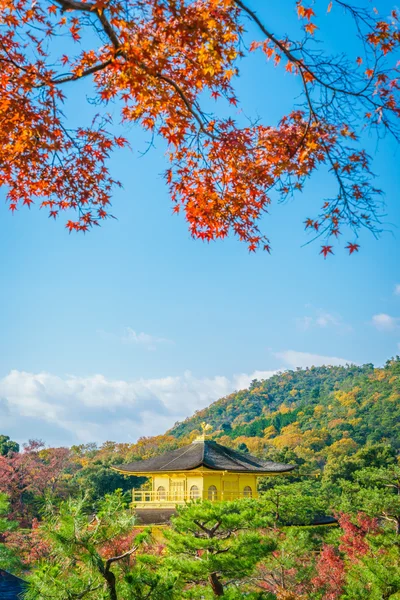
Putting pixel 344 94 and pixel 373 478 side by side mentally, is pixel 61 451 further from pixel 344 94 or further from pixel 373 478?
pixel 344 94

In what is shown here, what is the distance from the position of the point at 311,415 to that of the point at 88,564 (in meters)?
39.9

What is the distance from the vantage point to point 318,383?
67.0m

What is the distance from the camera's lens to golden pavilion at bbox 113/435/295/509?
1244cm

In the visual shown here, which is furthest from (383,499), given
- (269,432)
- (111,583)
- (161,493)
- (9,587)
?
(269,432)

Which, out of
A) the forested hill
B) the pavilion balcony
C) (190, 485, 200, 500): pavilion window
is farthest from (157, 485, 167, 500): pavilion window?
the forested hill

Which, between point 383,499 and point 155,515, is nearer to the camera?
point 383,499

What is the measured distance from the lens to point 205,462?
12.2 m

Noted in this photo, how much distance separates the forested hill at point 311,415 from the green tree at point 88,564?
69.6 feet

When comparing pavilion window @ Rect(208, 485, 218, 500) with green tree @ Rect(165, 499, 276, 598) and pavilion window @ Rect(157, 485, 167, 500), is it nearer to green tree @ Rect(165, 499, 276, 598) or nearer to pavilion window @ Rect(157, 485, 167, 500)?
pavilion window @ Rect(157, 485, 167, 500)

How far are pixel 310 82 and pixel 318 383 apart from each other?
66.4 m

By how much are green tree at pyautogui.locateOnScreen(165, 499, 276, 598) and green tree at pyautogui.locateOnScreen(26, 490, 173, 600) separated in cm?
232

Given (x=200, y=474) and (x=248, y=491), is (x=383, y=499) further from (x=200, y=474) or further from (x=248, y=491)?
(x=200, y=474)

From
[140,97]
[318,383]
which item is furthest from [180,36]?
[318,383]

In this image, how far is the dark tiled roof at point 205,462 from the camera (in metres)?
12.4
